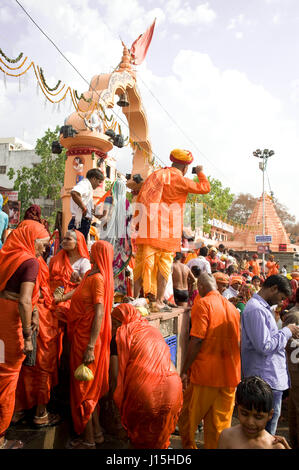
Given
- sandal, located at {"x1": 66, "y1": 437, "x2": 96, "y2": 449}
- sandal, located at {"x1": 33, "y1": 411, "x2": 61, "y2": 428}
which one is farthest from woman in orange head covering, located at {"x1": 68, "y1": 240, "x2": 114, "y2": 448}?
sandal, located at {"x1": 33, "y1": 411, "x2": 61, "y2": 428}

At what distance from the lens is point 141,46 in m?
14.4

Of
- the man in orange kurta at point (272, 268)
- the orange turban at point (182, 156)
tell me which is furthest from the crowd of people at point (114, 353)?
the man in orange kurta at point (272, 268)

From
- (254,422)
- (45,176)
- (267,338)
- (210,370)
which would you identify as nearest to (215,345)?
(210,370)

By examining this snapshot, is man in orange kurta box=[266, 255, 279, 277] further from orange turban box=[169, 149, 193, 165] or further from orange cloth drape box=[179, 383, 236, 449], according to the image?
orange cloth drape box=[179, 383, 236, 449]

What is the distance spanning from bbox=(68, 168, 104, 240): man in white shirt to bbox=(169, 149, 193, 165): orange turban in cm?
101

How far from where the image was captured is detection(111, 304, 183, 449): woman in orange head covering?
2.16 meters

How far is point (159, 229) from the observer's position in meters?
4.43

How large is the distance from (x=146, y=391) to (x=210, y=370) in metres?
0.90

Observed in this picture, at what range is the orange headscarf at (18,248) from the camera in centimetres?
262

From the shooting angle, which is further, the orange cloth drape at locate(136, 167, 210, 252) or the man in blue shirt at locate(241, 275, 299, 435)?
the orange cloth drape at locate(136, 167, 210, 252)

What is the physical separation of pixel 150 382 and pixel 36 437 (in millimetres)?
1285

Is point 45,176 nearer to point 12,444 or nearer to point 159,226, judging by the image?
point 159,226

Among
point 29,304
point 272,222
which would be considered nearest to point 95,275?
point 29,304
